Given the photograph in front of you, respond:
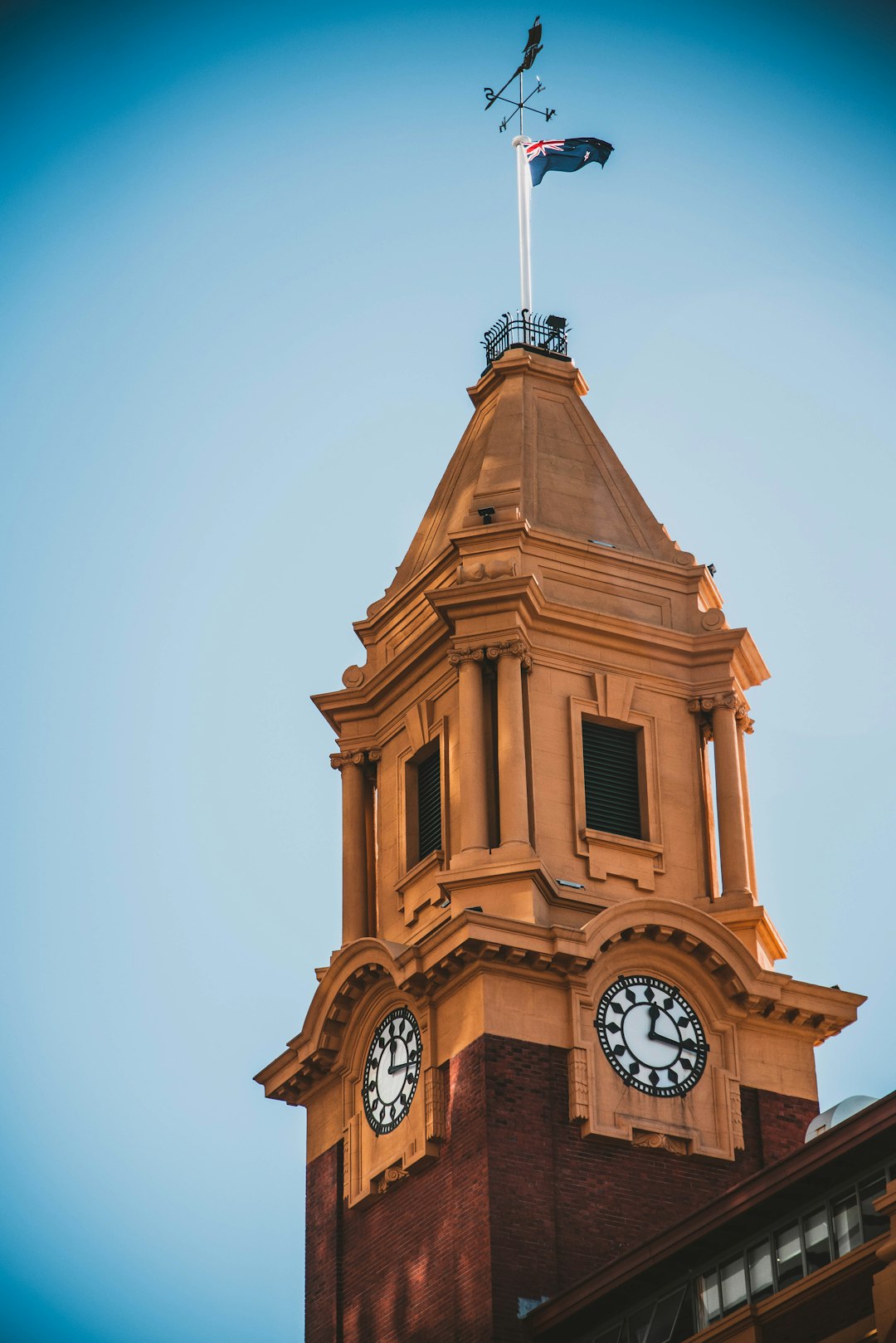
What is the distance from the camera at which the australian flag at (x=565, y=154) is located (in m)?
73.6

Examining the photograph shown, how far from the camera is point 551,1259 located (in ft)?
175

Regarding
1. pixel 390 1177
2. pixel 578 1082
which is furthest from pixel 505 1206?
pixel 390 1177

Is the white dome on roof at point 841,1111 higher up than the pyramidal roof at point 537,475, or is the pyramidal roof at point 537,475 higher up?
the pyramidal roof at point 537,475

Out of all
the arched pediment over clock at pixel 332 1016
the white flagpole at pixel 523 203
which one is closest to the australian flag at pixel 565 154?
the white flagpole at pixel 523 203

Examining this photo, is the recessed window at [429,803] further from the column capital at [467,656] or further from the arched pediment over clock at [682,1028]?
the arched pediment over clock at [682,1028]

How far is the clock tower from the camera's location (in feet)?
180

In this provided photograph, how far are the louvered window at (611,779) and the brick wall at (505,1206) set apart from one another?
620cm

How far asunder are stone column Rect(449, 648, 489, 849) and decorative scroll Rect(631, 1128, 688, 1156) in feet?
20.8

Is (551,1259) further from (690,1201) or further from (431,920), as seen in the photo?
(431,920)

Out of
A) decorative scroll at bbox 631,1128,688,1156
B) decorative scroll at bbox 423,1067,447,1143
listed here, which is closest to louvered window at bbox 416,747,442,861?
decorative scroll at bbox 423,1067,447,1143

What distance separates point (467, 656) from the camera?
199 feet

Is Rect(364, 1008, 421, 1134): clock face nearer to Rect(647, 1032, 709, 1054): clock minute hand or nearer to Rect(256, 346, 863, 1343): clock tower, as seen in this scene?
Rect(256, 346, 863, 1343): clock tower

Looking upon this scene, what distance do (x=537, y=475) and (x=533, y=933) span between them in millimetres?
12751

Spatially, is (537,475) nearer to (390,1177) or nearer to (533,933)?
(533,933)
